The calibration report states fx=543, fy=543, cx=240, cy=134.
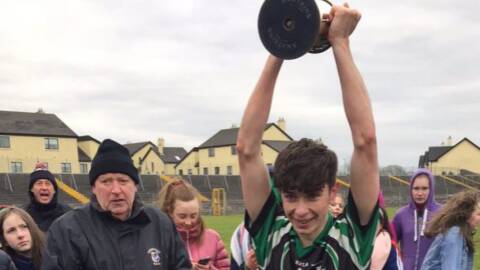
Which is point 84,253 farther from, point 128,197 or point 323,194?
point 323,194

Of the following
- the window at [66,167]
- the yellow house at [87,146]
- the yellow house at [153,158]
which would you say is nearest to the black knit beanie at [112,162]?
the window at [66,167]

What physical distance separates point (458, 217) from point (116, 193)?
340 cm

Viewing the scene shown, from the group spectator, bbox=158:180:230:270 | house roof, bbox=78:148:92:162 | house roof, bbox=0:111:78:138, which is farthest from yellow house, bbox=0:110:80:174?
spectator, bbox=158:180:230:270

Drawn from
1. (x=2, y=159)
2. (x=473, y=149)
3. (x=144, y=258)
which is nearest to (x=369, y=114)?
(x=144, y=258)

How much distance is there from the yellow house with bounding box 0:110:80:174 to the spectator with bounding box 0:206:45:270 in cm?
5057

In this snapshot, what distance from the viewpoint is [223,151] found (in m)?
72.3

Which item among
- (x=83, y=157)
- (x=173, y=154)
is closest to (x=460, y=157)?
(x=173, y=154)

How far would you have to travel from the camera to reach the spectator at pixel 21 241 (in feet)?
15.2

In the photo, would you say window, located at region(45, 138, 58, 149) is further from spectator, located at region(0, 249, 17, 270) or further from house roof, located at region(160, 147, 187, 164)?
spectator, located at region(0, 249, 17, 270)

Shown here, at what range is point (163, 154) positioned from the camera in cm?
8706

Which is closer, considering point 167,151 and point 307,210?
point 307,210

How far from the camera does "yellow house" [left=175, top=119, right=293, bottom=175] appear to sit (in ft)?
233

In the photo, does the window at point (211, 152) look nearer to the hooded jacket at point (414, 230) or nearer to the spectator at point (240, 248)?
the hooded jacket at point (414, 230)

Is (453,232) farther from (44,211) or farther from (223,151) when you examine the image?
(223,151)
